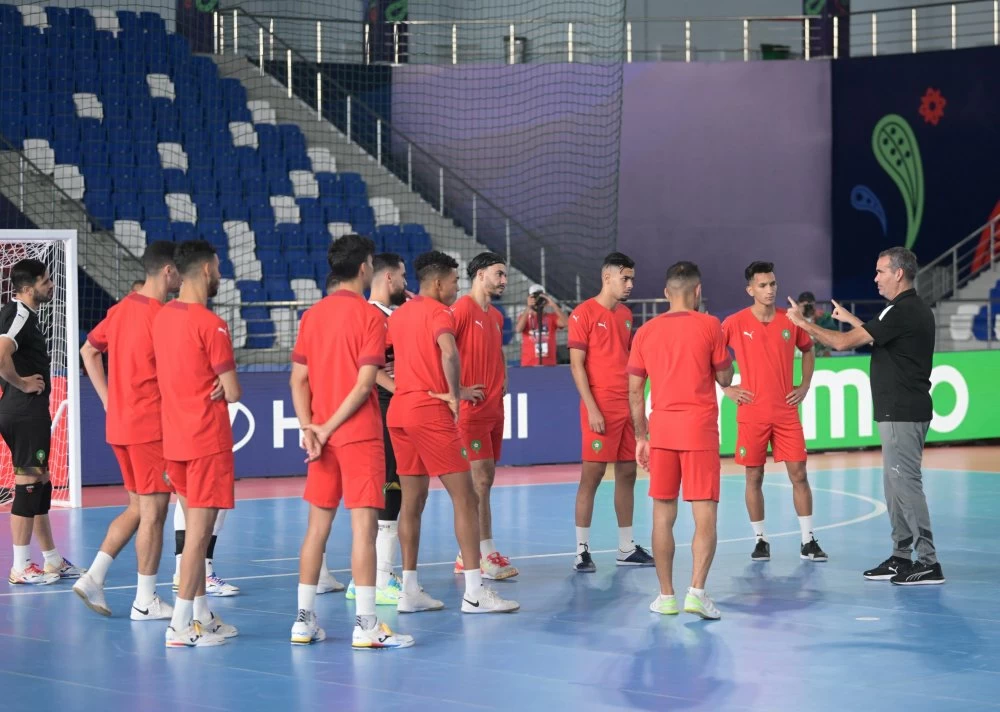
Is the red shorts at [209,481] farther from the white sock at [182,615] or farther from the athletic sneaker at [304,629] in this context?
the athletic sneaker at [304,629]

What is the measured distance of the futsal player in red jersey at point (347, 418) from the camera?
7.11 m

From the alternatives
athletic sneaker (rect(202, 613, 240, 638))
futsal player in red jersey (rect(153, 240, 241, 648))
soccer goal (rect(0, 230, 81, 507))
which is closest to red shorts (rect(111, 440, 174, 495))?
futsal player in red jersey (rect(153, 240, 241, 648))

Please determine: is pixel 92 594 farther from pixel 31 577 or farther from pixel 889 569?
pixel 889 569

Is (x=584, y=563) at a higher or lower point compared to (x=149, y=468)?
lower

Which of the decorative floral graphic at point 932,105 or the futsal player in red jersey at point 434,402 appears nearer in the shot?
the futsal player in red jersey at point 434,402

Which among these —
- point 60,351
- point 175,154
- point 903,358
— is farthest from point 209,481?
point 175,154

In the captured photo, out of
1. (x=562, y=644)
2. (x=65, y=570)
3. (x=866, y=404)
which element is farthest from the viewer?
(x=866, y=404)

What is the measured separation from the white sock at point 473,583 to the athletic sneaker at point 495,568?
3.95 feet

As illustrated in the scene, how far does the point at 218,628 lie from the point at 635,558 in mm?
3458

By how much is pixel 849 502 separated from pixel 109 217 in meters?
12.2

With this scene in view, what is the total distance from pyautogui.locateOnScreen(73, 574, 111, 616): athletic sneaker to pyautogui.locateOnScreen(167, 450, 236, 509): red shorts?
4.24 feet

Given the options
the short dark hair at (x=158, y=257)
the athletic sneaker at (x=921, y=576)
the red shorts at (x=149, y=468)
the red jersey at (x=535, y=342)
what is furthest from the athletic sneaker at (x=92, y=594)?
the red jersey at (x=535, y=342)

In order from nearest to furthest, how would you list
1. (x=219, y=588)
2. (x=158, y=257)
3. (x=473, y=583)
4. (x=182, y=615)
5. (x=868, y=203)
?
(x=182, y=615), (x=158, y=257), (x=473, y=583), (x=219, y=588), (x=868, y=203)

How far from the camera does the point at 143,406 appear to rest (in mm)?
7930
